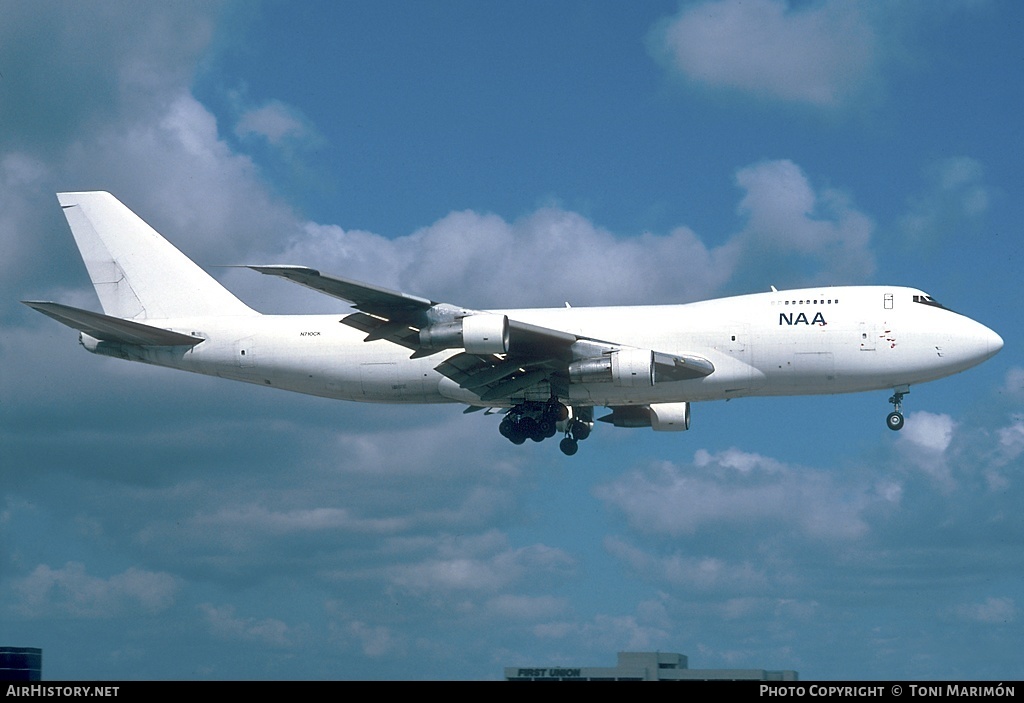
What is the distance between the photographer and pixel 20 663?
74875 mm

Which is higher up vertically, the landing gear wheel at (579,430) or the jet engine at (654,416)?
the jet engine at (654,416)

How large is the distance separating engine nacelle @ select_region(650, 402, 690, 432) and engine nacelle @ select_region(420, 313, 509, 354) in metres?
11.5

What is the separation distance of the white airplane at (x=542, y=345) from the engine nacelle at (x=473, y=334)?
0.06 meters

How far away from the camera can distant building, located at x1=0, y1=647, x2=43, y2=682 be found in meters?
73.1

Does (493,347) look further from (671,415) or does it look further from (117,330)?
(117,330)

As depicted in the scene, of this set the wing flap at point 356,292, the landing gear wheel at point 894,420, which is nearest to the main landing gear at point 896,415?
the landing gear wheel at point 894,420

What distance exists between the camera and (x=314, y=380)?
5281cm

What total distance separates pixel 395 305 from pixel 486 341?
373 centimetres

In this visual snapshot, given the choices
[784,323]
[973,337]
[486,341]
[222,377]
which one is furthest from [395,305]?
[973,337]

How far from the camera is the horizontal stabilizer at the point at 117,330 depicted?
50419 mm

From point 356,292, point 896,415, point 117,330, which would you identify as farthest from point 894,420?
point 117,330

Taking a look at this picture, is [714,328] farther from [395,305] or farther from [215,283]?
[215,283]

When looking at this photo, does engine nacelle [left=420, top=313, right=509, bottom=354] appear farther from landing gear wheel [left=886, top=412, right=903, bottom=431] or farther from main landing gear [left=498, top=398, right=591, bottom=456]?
landing gear wheel [left=886, top=412, right=903, bottom=431]

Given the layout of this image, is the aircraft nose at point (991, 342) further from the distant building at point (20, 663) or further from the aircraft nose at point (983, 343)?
the distant building at point (20, 663)
